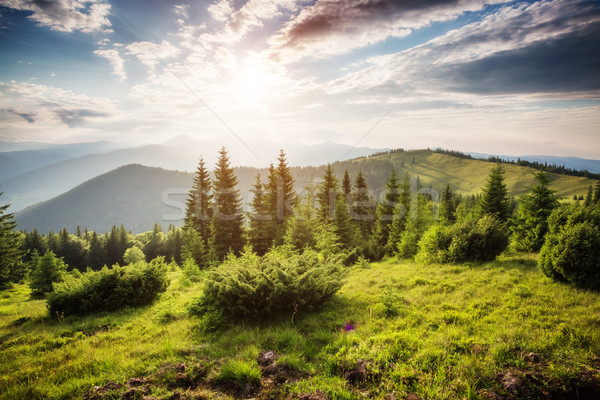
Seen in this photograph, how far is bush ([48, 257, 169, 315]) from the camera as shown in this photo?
37.6 feet

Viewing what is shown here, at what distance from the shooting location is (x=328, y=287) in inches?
368

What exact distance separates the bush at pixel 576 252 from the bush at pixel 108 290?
687 inches

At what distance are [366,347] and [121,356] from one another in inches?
254

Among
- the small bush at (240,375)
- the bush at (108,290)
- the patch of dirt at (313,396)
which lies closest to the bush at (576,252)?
the patch of dirt at (313,396)

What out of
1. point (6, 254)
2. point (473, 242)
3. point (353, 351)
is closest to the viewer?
point (353, 351)

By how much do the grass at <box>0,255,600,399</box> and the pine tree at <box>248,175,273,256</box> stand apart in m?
22.2

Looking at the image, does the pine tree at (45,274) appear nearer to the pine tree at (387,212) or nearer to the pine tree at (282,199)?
the pine tree at (282,199)

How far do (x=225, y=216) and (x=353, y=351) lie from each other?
29.0m

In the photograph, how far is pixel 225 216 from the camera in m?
33.1

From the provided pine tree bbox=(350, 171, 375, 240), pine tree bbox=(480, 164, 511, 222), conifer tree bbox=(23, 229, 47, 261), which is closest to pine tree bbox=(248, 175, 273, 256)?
pine tree bbox=(350, 171, 375, 240)

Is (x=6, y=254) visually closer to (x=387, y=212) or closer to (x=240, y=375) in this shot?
(x=240, y=375)

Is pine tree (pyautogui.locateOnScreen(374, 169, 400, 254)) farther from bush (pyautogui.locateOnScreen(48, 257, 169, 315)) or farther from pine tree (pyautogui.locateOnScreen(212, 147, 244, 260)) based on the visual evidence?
bush (pyautogui.locateOnScreen(48, 257, 169, 315))

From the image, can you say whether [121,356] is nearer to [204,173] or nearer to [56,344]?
[56,344]

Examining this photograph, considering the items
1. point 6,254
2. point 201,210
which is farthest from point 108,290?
point 6,254
